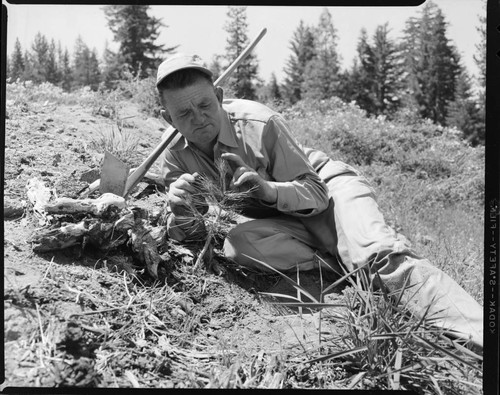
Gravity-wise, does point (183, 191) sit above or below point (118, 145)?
below

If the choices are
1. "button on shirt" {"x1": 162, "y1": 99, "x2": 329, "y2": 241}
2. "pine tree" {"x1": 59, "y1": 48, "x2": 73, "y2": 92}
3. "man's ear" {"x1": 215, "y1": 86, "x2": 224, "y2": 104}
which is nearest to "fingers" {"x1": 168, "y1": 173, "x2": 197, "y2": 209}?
"button on shirt" {"x1": 162, "y1": 99, "x2": 329, "y2": 241}

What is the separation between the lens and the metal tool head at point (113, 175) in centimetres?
291

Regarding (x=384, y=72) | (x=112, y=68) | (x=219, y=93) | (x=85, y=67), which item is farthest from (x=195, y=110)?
(x=112, y=68)

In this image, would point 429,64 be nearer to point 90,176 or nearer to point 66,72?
point 90,176

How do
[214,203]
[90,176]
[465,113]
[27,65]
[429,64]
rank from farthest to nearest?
[465,113], [429,64], [90,176], [27,65], [214,203]

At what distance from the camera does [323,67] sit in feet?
11.8

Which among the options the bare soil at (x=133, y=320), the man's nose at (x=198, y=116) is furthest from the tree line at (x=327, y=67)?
the bare soil at (x=133, y=320)

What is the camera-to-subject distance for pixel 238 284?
288 cm

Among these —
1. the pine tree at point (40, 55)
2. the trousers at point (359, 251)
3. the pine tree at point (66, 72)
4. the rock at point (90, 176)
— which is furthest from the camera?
the pine tree at point (66, 72)

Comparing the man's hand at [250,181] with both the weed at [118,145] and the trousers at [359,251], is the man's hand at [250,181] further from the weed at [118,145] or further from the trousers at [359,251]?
the weed at [118,145]

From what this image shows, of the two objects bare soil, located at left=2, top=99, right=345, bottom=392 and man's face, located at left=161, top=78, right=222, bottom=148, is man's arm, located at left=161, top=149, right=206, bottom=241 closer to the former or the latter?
bare soil, located at left=2, top=99, right=345, bottom=392

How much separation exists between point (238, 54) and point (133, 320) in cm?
155

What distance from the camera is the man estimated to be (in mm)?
2664

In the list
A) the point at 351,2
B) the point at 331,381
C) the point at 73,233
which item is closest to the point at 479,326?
the point at 331,381
